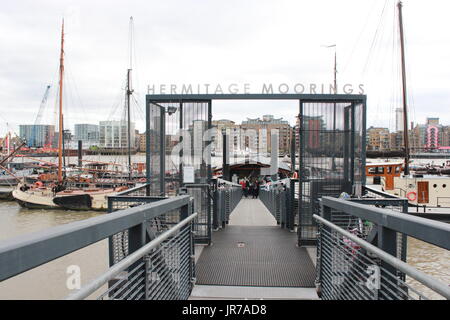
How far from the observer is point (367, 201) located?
15.4ft

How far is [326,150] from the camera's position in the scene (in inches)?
298

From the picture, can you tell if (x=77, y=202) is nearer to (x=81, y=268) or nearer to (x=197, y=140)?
(x=81, y=268)

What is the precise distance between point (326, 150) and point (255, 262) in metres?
2.89

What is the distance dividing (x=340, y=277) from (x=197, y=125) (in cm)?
510

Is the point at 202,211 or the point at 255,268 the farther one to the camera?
the point at 202,211

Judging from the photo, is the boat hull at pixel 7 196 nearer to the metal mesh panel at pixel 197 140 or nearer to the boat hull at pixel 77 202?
the boat hull at pixel 77 202

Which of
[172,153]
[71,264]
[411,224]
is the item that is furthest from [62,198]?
[411,224]

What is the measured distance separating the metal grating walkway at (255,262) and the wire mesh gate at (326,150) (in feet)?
2.87

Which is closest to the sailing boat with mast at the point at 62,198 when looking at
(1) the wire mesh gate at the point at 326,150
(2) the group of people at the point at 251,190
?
(2) the group of people at the point at 251,190

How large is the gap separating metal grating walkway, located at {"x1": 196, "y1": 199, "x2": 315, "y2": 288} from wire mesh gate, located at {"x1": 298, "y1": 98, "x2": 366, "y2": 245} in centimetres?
88

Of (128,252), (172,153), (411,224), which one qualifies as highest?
(172,153)
